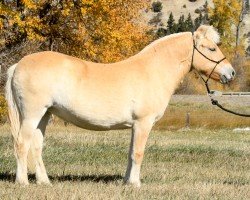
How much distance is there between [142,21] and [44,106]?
24805 millimetres

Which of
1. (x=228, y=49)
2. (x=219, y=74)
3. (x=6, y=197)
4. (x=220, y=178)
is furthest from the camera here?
(x=228, y=49)

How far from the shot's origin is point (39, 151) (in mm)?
9375

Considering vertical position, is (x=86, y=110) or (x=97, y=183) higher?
(x=86, y=110)

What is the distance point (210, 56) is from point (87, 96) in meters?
2.06

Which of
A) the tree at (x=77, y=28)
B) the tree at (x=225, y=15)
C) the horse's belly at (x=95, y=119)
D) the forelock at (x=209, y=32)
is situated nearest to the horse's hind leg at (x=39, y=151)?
the horse's belly at (x=95, y=119)

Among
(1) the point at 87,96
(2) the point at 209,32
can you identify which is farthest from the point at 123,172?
(2) the point at 209,32

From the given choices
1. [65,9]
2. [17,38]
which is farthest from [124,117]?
[17,38]

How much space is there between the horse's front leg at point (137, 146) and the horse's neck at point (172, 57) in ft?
2.26

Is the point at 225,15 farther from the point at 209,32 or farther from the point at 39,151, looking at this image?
the point at 39,151

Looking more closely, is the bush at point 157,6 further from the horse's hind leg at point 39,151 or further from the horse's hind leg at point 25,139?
the horse's hind leg at point 25,139

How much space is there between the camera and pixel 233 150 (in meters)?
15.9

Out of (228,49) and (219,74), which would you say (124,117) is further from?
(228,49)

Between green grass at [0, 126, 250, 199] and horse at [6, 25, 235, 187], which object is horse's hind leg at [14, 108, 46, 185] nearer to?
horse at [6, 25, 235, 187]

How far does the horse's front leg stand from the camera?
29.4 ft
